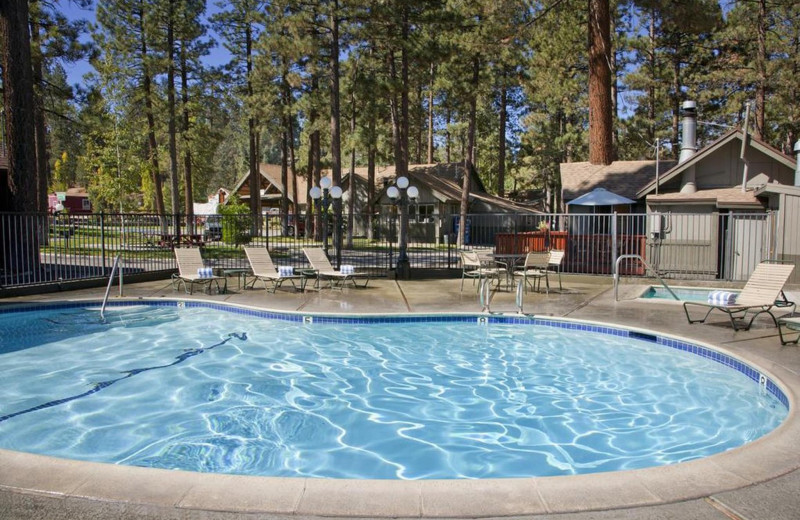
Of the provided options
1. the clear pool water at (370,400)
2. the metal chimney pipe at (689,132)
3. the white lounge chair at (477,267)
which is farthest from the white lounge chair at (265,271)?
the metal chimney pipe at (689,132)

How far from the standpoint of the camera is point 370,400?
6684mm

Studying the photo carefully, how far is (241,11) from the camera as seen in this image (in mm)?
29516

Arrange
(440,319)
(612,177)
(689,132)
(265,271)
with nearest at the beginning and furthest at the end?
(440,319) < (265,271) < (689,132) < (612,177)

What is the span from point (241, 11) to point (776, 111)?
26941 millimetres

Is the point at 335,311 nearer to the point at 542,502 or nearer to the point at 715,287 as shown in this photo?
the point at 542,502

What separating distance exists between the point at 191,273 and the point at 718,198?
15.2 meters

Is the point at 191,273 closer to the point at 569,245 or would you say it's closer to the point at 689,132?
the point at 569,245

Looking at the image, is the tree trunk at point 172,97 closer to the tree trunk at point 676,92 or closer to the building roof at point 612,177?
the building roof at point 612,177

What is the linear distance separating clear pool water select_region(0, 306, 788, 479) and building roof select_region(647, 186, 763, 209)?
34.6 feet

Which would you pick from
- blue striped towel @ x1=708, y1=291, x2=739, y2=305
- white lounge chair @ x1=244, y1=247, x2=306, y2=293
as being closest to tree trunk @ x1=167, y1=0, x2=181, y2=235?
white lounge chair @ x1=244, y1=247, x2=306, y2=293

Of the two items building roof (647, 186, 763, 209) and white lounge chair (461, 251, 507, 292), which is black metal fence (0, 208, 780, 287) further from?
white lounge chair (461, 251, 507, 292)

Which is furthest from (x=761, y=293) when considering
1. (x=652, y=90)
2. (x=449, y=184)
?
(x=449, y=184)

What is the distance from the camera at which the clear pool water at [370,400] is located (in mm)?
5176

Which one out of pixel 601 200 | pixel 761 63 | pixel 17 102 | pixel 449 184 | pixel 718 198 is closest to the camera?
pixel 17 102
